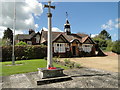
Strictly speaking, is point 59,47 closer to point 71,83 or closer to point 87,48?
point 87,48

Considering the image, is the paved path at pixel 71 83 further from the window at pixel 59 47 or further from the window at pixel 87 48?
the window at pixel 87 48

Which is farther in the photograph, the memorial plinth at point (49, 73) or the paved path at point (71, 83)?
the memorial plinth at point (49, 73)

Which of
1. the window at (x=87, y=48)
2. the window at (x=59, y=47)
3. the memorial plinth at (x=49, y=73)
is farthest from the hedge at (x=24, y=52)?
the memorial plinth at (x=49, y=73)

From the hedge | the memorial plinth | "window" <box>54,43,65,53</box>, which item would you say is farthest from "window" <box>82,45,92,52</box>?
the memorial plinth

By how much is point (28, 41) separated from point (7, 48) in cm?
1561

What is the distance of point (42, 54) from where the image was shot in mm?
18906

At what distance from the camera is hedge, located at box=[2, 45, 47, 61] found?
1589cm

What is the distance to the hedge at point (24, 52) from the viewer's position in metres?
15.9

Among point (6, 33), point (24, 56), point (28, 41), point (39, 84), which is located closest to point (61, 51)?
point (24, 56)

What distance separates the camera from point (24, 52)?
1730cm

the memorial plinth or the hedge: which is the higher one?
the hedge

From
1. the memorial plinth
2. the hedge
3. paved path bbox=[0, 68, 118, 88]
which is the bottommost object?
paved path bbox=[0, 68, 118, 88]

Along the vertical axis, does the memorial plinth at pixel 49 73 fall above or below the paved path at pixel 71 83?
above

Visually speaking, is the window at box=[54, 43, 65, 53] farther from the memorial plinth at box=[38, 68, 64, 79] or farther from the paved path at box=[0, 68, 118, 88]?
the paved path at box=[0, 68, 118, 88]
